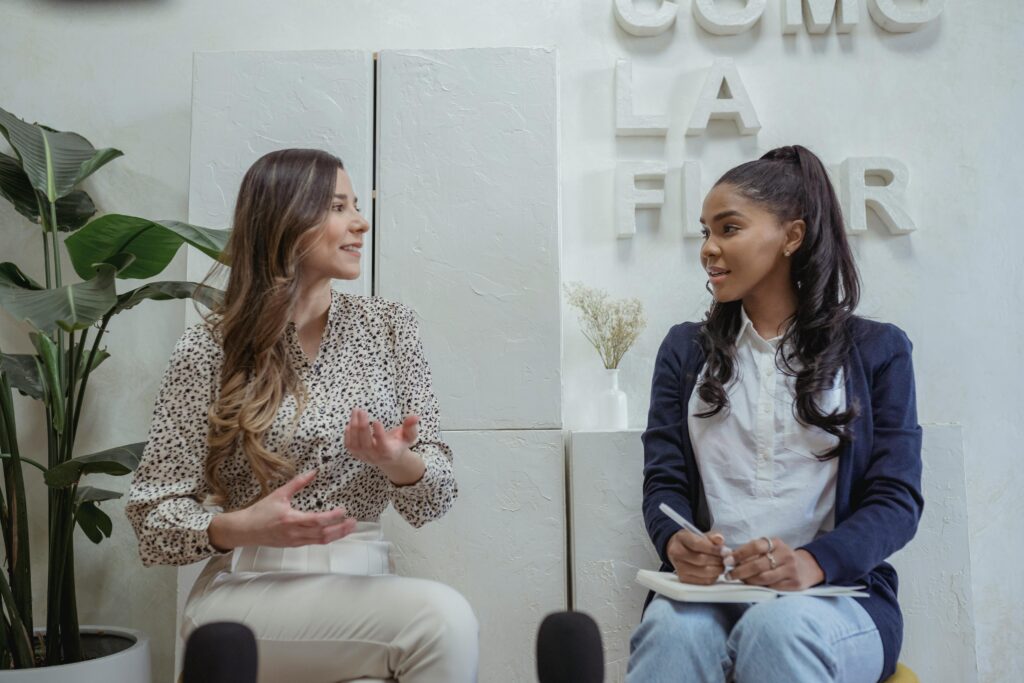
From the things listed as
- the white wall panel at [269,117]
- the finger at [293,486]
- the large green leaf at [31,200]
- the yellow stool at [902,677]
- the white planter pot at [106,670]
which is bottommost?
the white planter pot at [106,670]

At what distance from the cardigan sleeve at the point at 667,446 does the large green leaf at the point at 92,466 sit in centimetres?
109

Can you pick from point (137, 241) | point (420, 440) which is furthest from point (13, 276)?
point (420, 440)

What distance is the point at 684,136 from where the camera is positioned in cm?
266

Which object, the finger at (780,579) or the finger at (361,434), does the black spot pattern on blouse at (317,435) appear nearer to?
the finger at (361,434)

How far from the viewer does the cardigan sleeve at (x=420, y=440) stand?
1.68 meters

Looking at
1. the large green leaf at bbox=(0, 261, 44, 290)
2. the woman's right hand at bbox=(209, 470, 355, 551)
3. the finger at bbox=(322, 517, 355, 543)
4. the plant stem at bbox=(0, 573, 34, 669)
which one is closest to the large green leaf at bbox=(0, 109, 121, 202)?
the large green leaf at bbox=(0, 261, 44, 290)

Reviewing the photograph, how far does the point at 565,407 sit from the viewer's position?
258 centimetres

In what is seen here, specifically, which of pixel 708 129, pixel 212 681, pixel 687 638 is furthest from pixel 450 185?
pixel 212 681

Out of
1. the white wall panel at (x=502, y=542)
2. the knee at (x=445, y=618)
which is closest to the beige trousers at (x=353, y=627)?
the knee at (x=445, y=618)

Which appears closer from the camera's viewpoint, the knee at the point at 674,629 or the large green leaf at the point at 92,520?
the knee at the point at 674,629

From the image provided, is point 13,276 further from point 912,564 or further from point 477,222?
point 912,564

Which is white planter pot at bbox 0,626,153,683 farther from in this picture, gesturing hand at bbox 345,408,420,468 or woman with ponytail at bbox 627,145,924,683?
woman with ponytail at bbox 627,145,924,683

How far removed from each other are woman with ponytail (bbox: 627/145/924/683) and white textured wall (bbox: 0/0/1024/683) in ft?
1.99

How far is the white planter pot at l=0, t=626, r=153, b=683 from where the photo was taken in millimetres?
1971
